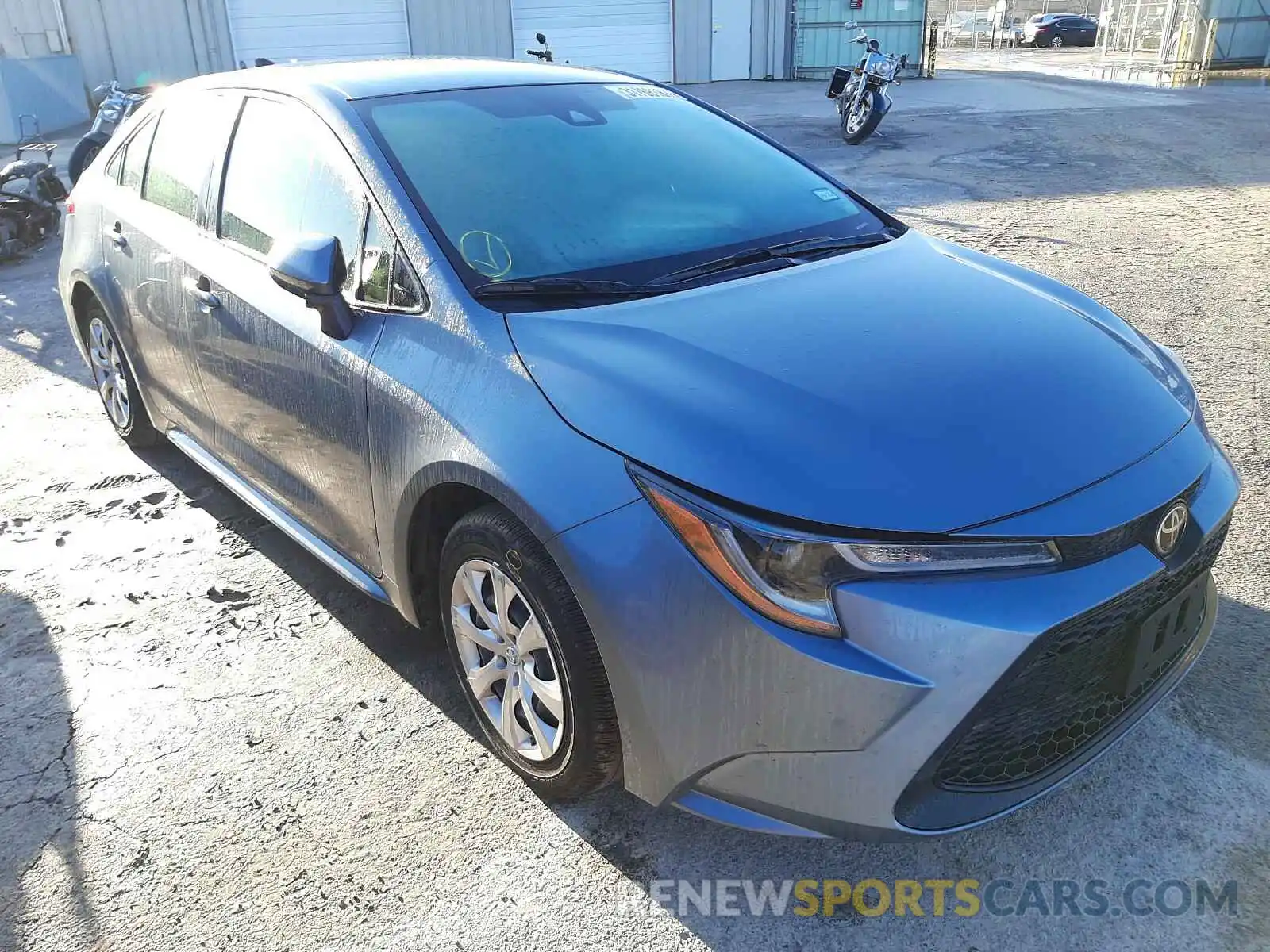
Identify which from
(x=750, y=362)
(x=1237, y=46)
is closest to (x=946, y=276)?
(x=750, y=362)

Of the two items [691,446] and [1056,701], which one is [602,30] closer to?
[691,446]

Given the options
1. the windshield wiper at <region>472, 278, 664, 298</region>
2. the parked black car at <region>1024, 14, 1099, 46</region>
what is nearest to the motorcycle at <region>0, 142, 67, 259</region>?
the windshield wiper at <region>472, 278, 664, 298</region>

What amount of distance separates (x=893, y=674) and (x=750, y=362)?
0.77 metres

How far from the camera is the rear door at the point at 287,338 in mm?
2678

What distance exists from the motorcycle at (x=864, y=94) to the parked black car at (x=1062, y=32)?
1148 inches

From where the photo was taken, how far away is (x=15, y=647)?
3166 mm

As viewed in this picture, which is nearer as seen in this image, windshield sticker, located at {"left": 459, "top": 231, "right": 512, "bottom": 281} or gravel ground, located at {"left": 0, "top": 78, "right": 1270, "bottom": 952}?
gravel ground, located at {"left": 0, "top": 78, "right": 1270, "bottom": 952}

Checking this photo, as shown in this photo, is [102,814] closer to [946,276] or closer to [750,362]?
[750,362]

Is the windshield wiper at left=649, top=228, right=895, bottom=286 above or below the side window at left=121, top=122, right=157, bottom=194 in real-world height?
below

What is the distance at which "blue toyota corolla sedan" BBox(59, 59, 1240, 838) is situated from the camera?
182 centimetres

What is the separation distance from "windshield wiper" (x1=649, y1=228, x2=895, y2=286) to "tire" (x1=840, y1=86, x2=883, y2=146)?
33.2ft

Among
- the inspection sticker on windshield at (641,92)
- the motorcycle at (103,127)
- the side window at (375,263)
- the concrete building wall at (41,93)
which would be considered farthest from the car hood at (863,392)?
the concrete building wall at (41,93)

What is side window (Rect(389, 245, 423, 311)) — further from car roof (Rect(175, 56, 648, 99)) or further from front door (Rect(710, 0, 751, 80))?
front door (Rect(710, 0, 751, 80))

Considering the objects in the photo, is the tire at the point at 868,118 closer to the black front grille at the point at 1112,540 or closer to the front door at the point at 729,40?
the front door at the point at 729,40
